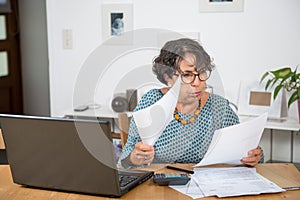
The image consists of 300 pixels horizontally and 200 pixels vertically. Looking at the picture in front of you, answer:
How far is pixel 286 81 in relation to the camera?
9.51 ft

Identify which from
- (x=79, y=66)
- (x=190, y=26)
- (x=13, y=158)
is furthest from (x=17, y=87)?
(x=13, y=158)

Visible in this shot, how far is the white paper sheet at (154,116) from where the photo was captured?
5.22 ft

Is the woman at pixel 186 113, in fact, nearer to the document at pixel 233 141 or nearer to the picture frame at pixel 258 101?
the document at pixel 233 141

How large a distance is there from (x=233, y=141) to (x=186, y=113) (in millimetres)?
365

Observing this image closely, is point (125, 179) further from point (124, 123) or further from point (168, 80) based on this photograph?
point (124, 123)

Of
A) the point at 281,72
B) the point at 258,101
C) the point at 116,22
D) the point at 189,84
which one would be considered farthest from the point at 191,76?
the point at 116,22

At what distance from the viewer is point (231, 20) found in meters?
3.08

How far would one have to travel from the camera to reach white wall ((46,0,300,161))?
2.98 meters

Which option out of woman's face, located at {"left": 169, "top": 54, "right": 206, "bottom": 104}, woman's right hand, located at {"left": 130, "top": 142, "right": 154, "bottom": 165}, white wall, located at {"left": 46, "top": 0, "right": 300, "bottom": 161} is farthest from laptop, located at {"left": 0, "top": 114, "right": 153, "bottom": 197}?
white wall, located at {"left": 46, "top": 0, "right": 300, "bottom": 161}

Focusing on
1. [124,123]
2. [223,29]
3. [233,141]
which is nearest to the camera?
[233,141]

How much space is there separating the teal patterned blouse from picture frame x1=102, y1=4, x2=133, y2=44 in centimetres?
140

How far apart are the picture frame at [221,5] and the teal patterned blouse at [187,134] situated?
118 centimetres

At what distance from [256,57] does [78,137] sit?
6.41 ft

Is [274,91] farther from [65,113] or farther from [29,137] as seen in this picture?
[29,137]
